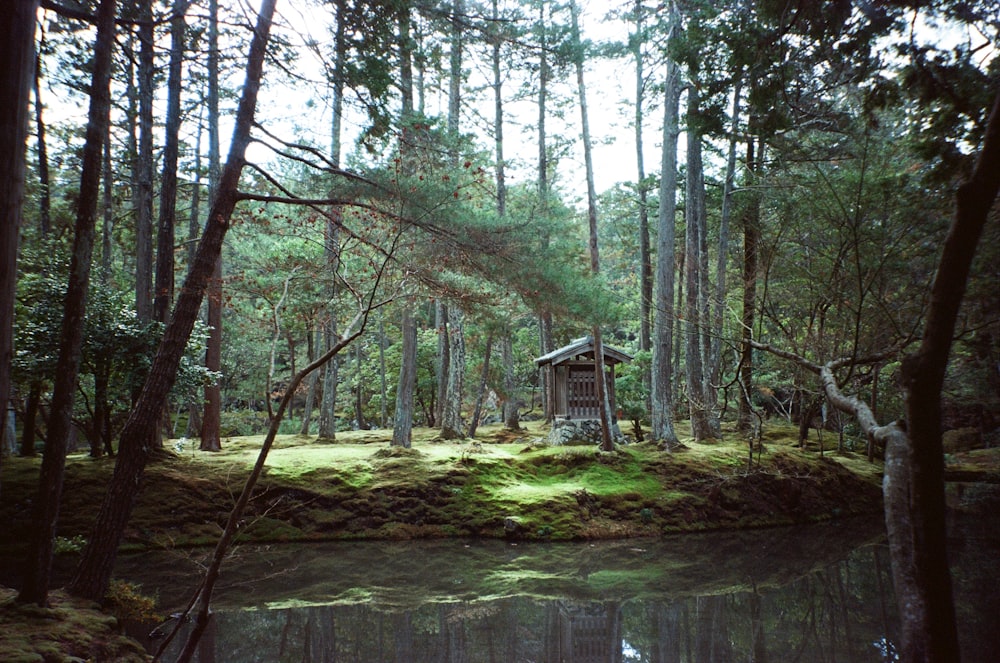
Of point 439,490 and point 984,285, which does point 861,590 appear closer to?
point 984,285

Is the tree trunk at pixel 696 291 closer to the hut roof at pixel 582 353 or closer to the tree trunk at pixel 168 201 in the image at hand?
the hut roof at pixel 582 353

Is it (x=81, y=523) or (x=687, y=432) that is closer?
(x=81, y=523)

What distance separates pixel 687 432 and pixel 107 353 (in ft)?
44.1

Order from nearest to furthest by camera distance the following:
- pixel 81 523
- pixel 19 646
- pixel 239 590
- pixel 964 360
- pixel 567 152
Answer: pixel 19 646
pixel 239 590
pixel 81 523
pixel 964 360
pixel 567 152

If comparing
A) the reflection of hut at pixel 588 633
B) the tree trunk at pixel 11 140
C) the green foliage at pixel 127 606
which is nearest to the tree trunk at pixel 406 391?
the reflection of hut at pixel 588 633

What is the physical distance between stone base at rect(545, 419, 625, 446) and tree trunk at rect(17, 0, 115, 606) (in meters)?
10.1

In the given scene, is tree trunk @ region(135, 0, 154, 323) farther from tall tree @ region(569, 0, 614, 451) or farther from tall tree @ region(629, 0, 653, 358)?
tall tree @ region(629, 0, 653, 358)

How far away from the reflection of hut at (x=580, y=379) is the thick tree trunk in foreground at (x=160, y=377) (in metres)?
9.18

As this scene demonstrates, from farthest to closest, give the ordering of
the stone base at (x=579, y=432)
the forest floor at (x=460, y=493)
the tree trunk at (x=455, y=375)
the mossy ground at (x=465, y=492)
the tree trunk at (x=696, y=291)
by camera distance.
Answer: the tree trunk at (x=455, y=375) < the tree trunk at (x=696, y=291) < the stone base at (x=579, y=432) < the mossy ground at (x=465, y=492) < the forest floor at (x=460, y=493)

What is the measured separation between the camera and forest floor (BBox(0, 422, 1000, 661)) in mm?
Answer: 9070

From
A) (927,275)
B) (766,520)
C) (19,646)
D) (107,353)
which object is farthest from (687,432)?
(19,646)

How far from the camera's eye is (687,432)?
16203 millimetres

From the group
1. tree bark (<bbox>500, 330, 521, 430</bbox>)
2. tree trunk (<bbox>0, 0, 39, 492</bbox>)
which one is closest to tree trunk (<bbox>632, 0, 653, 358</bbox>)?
tree bark (<bbox>500, 330, 521, 430</bbox>)

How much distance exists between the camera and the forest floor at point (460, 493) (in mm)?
9070
